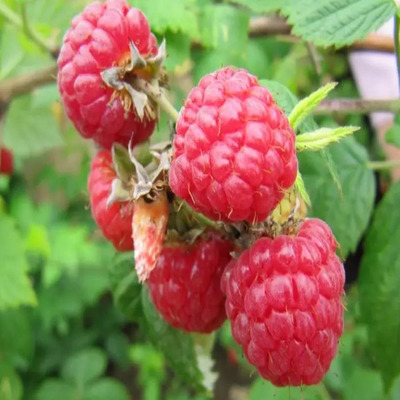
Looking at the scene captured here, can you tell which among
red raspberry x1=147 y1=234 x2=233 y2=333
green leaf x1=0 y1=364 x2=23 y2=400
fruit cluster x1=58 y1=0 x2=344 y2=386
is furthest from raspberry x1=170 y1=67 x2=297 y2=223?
green leaf x1=0 y1=364 x2=23 y2=400

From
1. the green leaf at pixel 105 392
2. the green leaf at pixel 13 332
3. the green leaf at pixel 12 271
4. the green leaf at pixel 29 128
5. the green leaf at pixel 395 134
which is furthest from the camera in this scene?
the green leaf at pixel 105 392

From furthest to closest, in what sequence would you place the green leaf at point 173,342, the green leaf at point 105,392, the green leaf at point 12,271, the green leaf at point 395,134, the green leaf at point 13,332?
the green leaf at point 105,392, the green leaf at point 13,332, the green leaf at point 12,271, the green leaf at point 395,134, the green leaf at point 173,342

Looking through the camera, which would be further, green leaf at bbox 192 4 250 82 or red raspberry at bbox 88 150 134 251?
green leaf at bbox 192 4 250 82

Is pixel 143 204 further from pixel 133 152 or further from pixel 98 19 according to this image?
pixel 98 19

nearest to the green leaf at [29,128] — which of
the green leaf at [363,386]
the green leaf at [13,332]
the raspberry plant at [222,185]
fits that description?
the raspberry plant at [222,185]

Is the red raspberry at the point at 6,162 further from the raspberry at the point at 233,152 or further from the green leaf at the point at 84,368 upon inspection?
the raspberry at the point at 233,152

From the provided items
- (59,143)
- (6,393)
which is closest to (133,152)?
(59,143)

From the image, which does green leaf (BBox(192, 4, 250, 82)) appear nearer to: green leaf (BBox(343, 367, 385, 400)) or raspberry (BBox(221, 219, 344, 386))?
raspberry (BBox(221, 219, 344, 386))
